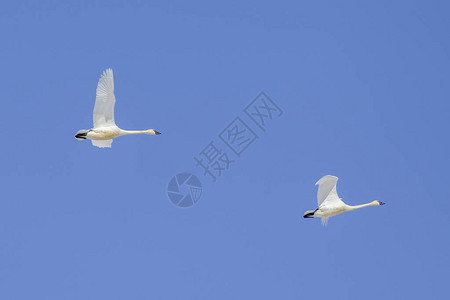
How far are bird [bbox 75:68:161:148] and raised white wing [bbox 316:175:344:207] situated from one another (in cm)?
918

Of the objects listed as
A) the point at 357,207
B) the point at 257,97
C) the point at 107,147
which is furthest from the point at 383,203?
the point at 107,147

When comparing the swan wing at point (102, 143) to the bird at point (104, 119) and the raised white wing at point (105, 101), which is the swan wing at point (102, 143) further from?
the raised white wing at point (105, 101)

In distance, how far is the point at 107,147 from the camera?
7231 centimetres

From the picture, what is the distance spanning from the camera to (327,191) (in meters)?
71.4

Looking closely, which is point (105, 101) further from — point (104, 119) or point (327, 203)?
point (327, 203)

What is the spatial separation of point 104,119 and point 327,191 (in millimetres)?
10464

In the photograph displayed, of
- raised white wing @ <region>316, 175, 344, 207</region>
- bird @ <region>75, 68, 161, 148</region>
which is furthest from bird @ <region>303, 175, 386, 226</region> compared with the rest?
bird @ <region>75, 68, 161, 148</region>

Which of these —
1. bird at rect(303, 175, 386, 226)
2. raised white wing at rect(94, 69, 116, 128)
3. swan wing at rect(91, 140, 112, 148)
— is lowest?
bird at rect(303, 175, 386, 226)

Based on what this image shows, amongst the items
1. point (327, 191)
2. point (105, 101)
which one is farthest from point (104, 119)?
point (327, 191)

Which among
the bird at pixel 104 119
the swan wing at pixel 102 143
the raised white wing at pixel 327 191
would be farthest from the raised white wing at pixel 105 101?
the raised white wing at pixel 327 191

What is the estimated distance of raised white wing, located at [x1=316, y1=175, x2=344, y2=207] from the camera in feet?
232

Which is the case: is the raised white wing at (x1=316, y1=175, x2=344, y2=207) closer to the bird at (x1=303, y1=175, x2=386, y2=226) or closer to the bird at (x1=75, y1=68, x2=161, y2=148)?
the bird at (x1=303, y1=175, x2=386, y2=226)

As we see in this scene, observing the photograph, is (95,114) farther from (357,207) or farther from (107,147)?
(357,207)

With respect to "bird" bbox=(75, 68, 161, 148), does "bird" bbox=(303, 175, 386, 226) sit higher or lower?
lower
